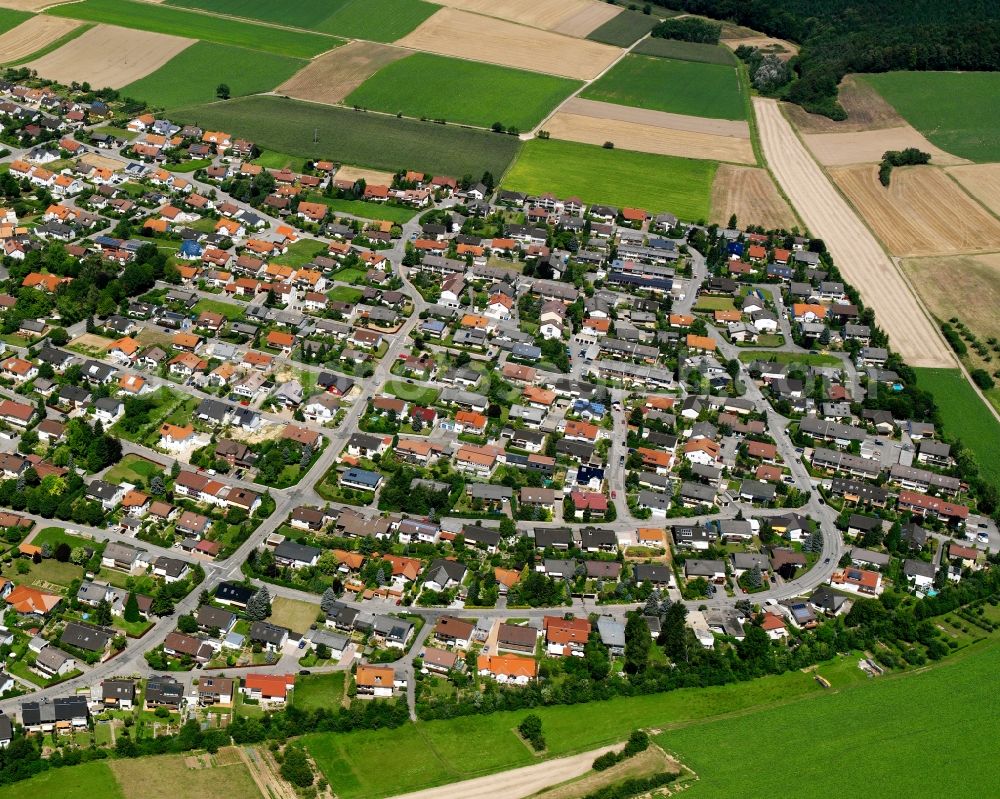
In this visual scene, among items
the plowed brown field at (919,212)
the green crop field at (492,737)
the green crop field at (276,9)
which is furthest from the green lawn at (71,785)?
the green crop field at (276,9)

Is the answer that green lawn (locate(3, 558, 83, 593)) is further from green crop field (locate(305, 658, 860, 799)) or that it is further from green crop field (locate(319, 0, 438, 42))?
green crop field (locate(319, 0, 438, 42))

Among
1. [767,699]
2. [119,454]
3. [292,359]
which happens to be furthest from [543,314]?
[767,699]

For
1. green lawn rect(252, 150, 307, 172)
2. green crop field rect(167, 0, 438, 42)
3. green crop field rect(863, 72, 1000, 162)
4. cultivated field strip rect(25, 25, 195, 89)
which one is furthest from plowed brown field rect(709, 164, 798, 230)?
cultivated field strip rect(25, 25, 195, 89)

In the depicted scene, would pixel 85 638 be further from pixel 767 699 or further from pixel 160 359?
pixel 767 699

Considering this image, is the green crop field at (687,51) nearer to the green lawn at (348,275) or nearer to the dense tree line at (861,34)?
the dense tree line at (861,34)

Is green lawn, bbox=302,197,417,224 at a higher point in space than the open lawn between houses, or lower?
higher

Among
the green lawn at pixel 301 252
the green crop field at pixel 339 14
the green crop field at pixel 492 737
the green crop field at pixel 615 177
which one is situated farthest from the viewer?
the green crop field at pixel 339 14
